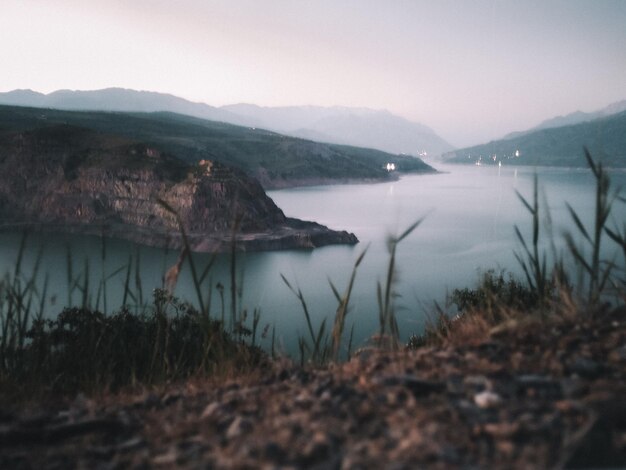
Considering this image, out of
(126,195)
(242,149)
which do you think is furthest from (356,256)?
(242,149)

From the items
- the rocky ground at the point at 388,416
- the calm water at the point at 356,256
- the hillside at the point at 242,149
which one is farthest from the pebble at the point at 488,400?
the hillside at the point at 242,149

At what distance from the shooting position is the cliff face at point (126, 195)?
260 feet

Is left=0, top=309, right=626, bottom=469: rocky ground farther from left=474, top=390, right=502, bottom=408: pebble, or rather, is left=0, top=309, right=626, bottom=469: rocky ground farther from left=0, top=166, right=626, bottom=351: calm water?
left=0, top=166, right=626, bottom=351: calm water

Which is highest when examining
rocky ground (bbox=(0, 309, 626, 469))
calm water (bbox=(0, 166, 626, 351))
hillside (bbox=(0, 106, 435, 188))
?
hillside (bbox=(0, 106, 435, 188))

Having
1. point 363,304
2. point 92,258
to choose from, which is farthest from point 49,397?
point 92,258

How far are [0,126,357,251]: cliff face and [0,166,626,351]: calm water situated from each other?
306cm

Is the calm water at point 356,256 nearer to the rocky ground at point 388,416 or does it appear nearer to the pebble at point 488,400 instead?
the rocky ground at point 388,416

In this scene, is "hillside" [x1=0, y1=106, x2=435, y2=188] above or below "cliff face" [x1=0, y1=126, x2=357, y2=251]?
above

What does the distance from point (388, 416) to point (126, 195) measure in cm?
8576

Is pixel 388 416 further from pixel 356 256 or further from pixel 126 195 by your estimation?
pixel 126 195

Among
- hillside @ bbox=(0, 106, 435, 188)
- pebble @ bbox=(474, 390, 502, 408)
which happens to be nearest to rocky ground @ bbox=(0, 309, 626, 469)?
pebble @ bbox=(474, 390, 502, 408)

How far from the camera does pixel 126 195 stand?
275 ft

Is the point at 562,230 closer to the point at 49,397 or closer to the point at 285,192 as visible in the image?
the point at 49,397

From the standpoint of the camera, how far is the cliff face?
3120 inches
